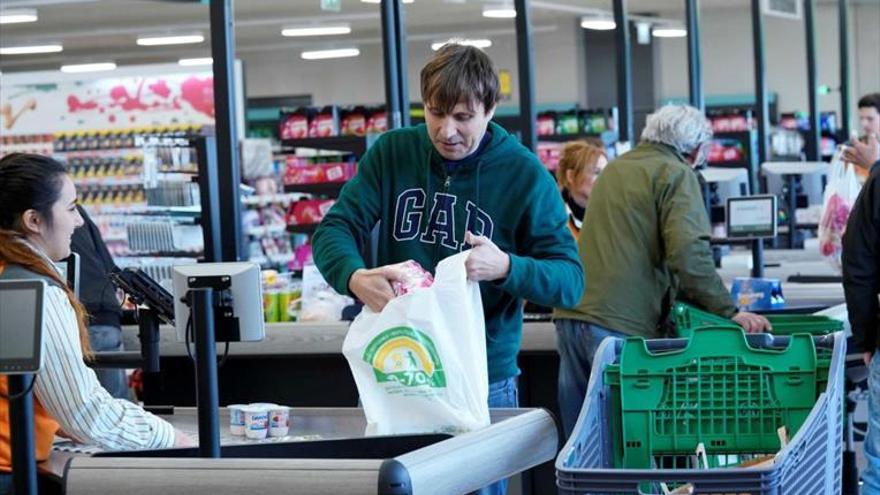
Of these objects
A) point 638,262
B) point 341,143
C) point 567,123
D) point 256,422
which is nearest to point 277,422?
point 256,422

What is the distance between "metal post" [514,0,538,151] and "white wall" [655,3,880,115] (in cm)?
1482

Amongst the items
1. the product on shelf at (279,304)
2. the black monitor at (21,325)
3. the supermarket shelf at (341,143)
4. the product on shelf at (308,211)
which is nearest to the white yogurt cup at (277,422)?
the black monitor at (21,325)

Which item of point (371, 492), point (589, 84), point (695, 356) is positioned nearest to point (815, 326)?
point (695, 356)

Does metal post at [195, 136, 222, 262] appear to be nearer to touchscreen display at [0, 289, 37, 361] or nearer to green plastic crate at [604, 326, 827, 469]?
green plastic crate at [604, 326, 827, 469]

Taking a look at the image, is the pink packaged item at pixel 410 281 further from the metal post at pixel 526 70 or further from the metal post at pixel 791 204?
the metal post at pixel 791 204

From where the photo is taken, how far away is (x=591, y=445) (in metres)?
3.11

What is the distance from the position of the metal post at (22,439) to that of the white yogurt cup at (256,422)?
67 cm

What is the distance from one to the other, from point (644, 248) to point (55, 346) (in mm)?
2685

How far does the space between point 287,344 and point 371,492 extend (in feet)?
11.5

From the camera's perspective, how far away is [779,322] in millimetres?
4891

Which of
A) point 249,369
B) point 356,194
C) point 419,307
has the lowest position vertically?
point 249,369

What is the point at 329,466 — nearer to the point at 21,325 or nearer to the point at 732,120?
the point at 21,325

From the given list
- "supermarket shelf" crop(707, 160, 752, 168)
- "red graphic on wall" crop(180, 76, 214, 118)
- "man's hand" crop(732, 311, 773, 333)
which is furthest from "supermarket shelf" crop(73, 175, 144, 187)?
"man's hand" crop(732, 311, 773, 333)

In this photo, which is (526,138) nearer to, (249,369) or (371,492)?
(249,369)
